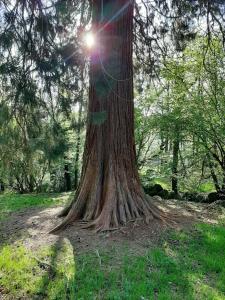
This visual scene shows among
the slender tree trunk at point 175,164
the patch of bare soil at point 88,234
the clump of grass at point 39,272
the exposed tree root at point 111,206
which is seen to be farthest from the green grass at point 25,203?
the slender tree trunk at point 175,164

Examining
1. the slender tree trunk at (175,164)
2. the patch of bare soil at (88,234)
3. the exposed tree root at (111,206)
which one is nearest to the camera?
the patch of bare soil at (88,234)

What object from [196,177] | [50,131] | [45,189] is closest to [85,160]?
[50,131]

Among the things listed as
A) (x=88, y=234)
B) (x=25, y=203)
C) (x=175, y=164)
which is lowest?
(x=88, y=234)

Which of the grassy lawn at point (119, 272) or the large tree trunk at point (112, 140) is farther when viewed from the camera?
the large tree trunk at point (112, 140)

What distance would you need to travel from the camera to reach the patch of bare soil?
4.23 meters

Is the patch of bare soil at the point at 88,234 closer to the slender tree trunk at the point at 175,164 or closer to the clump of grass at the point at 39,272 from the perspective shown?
the clump of grass at the point at 39,272

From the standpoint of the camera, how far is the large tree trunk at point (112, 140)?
500cm

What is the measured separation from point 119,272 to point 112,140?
218 cm

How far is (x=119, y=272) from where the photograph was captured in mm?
3537

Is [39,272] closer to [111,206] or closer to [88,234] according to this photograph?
[88,234]

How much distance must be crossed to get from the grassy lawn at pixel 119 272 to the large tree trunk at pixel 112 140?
0.84 metres

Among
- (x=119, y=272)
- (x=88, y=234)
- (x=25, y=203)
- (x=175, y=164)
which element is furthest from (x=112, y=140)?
(x=175, y=164)

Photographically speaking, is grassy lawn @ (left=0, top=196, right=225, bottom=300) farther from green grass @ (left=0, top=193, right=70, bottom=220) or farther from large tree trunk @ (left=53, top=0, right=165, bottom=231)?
green grass @ (left=0, top=193, right=70, bottom=220)

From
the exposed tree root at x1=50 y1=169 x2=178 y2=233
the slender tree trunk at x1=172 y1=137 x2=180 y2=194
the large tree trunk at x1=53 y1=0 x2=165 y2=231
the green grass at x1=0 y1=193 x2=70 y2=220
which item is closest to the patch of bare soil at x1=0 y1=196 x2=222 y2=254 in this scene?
the exposed tree root at x1=50 y1=169 x2=178 y2=233
